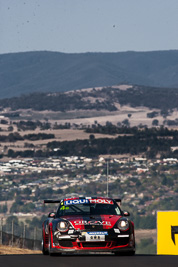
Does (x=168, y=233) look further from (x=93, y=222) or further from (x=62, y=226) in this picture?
(x=62, y=226)

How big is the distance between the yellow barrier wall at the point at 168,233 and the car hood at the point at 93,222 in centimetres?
516

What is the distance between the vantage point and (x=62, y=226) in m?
18.0

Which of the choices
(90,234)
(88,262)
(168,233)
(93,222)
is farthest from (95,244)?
(168,233)

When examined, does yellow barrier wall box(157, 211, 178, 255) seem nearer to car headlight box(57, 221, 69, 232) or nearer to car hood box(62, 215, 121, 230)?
car hood box(62, 215, 121, 230)

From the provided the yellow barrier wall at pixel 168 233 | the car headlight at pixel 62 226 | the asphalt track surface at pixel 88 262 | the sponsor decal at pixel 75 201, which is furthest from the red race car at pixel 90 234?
the yellow barrier wall at pixel 168 233

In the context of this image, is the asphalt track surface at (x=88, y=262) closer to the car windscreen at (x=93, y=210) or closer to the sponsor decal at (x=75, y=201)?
the car windscreen at (x=93, y=210)

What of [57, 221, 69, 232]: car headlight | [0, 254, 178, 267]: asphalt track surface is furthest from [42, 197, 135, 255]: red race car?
[0, 254, 178, 267]: asphalt track surface

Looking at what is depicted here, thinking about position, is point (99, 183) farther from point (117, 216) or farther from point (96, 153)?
point (117, 216)

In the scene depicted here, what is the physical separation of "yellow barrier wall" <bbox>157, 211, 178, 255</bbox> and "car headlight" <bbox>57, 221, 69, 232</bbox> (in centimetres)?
581

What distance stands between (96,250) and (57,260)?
3.12 ft

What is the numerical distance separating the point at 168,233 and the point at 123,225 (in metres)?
5.50

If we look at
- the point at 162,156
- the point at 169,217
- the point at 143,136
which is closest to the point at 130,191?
the point at 162,156

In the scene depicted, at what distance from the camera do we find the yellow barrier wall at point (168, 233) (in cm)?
2289

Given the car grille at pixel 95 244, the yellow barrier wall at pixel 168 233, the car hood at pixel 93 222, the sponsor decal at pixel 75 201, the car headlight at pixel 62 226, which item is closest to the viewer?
the car grille at pixel 95 244
